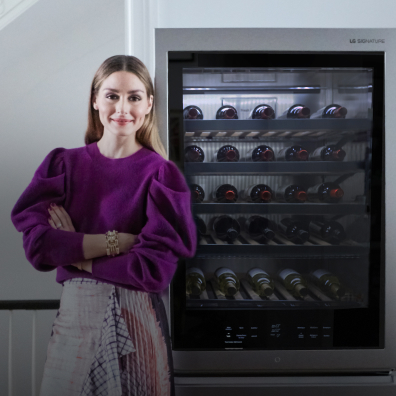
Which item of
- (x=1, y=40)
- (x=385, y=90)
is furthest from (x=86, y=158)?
(x=385, y=90)

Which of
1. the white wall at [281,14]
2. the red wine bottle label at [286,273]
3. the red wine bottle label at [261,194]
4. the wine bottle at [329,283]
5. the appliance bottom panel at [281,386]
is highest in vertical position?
the white wall at [281,14]

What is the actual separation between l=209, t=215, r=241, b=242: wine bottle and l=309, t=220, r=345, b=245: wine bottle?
34 centimetres

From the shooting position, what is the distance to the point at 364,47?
1.16 m

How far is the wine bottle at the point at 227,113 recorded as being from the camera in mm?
1274

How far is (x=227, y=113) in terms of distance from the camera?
1272 millimetres

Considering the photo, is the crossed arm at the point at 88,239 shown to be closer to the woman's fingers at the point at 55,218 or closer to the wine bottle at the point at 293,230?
the woman's fingers at the point at 55,218

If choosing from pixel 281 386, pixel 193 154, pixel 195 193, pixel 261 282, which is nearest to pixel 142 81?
pixel 193 154

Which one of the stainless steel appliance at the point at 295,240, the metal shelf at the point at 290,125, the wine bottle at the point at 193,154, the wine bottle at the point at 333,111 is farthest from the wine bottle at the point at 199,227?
the wine bottle at the point at 333,111

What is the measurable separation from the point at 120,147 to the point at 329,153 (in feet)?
2.82

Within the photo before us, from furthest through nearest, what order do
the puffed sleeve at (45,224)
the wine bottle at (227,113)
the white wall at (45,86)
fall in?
1. the white wall at (45,86)
2. the wine bottle at (227,113)
3. the puffed sleeve at (45,224)

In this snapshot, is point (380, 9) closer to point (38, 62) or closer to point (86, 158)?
point (86, 158)

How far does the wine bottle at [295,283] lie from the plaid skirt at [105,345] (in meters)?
0.56

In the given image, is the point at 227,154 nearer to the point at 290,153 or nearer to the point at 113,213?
the point at 290,153

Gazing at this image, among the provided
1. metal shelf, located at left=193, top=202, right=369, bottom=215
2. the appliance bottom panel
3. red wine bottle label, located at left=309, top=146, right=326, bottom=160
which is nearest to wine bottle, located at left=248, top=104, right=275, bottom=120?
red wine bottle label, located at left=309, top=146, right=326, bottom=160
